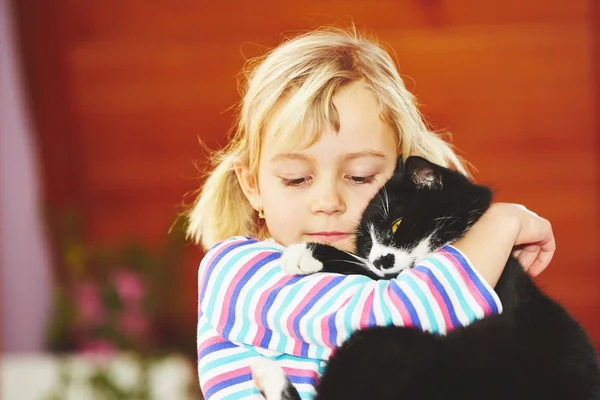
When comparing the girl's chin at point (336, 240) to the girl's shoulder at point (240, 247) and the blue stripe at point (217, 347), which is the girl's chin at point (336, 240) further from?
the blue stripe at point (217, 347)

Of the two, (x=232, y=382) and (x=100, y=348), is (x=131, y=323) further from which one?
(x=232, y=382)

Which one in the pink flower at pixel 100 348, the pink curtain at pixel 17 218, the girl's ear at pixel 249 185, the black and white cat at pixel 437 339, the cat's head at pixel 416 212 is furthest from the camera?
the pink curtain at pixel 17 218

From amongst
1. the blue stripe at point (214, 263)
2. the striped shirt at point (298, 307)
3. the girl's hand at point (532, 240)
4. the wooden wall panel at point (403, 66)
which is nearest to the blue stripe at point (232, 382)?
the striped shirt at point (298, 307)

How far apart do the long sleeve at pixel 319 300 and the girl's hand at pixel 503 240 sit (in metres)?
0.02

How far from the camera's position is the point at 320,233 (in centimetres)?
104

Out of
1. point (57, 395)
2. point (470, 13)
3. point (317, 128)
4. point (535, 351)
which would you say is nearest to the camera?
point (535, 351)

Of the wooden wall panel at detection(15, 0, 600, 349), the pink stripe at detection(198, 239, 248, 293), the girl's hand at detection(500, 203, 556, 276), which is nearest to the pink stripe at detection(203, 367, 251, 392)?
the pink stripe at detection(198, 239, 248, 293)

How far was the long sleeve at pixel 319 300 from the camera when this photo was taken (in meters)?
0.84

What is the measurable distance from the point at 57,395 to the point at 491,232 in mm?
2070

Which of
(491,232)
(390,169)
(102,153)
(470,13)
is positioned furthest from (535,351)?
(102,153)

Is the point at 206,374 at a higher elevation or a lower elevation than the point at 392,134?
lower

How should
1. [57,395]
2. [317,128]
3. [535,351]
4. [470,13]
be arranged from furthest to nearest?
[470,13]
[57,395]
[317,128]
[535,351]

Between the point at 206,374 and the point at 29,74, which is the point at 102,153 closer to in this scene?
the point at 29,74

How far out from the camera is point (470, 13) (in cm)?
346
